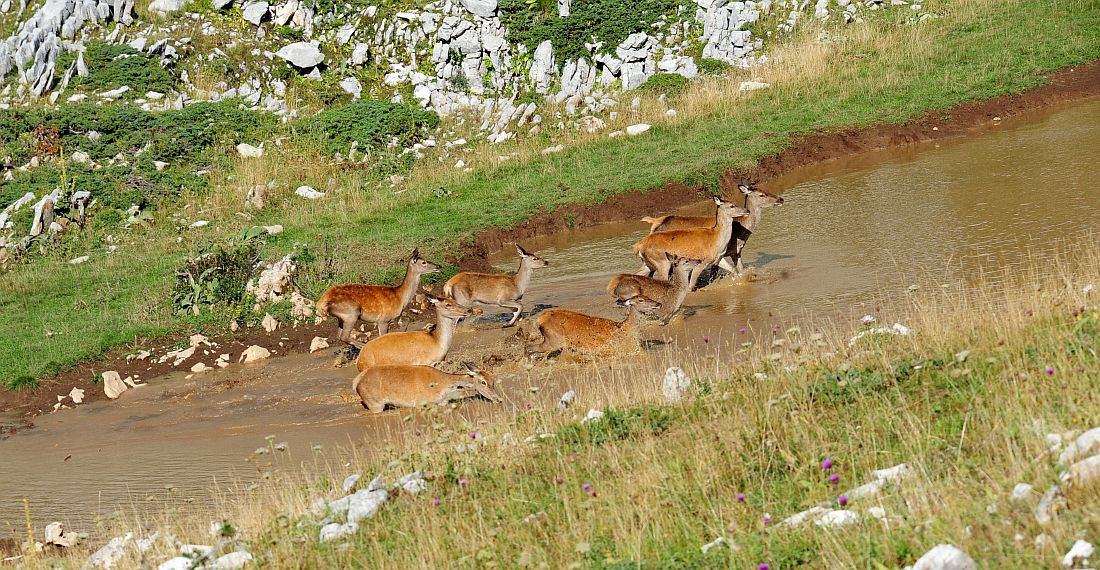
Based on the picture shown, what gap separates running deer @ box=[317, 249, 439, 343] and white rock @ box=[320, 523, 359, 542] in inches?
243

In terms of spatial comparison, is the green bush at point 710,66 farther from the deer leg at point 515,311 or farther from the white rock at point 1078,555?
the white rock at point 1078,555

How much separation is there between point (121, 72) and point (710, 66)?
40.6ft

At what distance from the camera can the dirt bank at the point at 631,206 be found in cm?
1323

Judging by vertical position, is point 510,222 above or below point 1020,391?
below

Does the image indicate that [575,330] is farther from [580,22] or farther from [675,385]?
[580,22]

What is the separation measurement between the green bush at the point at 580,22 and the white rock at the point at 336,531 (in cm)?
1836

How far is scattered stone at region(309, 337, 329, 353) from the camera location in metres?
13.5

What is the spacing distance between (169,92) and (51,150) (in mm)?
3427

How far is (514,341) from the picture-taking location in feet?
42.2

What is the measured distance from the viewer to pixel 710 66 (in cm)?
2378

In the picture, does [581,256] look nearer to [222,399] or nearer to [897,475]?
[222,399]

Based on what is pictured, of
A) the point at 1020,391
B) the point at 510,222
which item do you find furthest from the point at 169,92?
the point at 1020,391

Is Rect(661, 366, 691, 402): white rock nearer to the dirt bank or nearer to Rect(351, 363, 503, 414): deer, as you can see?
Rect(351, 363, 503, 414): deer

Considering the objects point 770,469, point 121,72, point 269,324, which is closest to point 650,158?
point 269,324
